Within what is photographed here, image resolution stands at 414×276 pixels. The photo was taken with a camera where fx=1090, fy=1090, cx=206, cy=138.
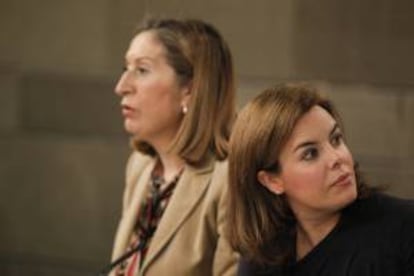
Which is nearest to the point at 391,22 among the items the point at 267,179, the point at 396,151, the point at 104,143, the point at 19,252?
the point at 396,151

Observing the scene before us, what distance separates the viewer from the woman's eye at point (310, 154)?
10.0 feet

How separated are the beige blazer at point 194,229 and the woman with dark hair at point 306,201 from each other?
0.40 meters

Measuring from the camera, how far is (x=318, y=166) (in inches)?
120

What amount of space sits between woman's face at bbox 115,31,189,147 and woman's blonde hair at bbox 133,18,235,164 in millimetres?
36

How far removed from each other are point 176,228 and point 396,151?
1674 mm

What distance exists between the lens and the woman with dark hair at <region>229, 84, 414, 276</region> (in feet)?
9.86

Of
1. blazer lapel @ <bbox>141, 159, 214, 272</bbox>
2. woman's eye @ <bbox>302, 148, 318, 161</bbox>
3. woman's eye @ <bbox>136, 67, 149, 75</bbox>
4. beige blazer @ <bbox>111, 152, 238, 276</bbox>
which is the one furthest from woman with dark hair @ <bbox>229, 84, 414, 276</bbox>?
woman's eye @ <bbox>136, 67, 149, 75</bbox>

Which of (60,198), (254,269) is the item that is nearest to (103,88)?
(60,198)

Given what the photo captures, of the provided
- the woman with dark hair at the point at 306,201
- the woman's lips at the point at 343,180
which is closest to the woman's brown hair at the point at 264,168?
the woman with dark hair at the point at 306,201

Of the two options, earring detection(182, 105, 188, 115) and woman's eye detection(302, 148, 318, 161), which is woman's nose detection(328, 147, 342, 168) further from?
earring detection(182, 105, 188, 115)

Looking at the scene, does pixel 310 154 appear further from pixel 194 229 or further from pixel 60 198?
pixel 60 198

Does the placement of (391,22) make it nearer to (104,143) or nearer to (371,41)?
(371,41)

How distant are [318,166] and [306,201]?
0.38ft

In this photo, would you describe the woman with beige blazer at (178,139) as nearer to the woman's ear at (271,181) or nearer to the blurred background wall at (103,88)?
the woman's ear at (271,181)
